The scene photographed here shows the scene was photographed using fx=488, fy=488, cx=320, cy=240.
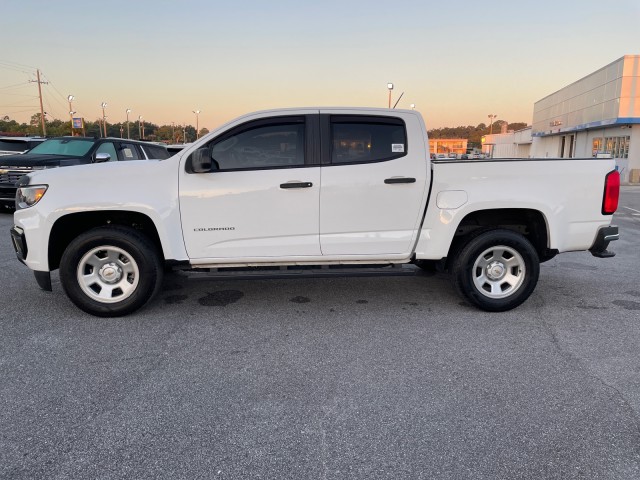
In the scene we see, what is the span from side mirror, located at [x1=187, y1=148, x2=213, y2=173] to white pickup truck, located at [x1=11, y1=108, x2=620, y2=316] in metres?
0.01

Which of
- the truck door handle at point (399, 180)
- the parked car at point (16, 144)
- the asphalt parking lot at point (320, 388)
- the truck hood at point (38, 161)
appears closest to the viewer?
the asphalt parking lot at point (320, 388)

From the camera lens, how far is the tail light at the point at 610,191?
489cm

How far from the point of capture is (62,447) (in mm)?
2674

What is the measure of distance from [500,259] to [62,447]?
4121 millimetres

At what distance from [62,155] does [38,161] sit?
0.58 m

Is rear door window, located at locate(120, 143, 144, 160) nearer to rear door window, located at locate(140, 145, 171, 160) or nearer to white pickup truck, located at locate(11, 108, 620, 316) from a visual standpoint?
rear door window, located at locate(140, 145, 171, 160)

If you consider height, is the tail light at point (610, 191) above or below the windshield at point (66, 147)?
below

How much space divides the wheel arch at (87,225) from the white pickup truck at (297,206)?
2 centimetres

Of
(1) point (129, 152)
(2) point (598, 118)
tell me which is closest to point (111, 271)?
(1) point (129, 152)

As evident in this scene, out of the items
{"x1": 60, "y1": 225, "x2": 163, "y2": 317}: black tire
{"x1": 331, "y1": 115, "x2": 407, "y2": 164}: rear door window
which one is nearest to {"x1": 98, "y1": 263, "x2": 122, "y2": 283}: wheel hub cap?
{"x1": 60, "y1": 225, "x2": 163, "y2": 317}: black tire

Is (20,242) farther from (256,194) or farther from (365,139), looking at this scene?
(365,139)

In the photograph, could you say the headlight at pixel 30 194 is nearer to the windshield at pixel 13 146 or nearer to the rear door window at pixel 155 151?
the rear door window at pixel 155 151

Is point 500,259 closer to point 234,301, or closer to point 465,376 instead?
point 465,376

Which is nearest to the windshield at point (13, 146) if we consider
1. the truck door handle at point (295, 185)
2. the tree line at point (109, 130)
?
the truck door handle at point (295, 185)
